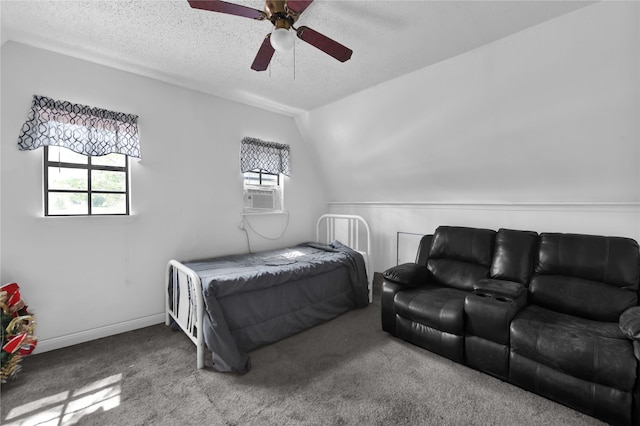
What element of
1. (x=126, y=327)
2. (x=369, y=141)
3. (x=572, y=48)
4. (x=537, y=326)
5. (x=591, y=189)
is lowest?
(x=126, y=327)

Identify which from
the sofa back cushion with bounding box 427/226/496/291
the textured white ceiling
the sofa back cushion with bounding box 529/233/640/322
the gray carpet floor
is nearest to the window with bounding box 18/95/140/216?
the textured white ceiling

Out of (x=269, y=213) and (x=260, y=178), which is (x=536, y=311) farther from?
(x=260, y=178)

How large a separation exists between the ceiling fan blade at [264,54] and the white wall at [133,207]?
1536 mm

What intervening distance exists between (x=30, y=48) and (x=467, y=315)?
4052 mm

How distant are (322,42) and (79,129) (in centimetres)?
224

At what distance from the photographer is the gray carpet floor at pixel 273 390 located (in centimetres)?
169

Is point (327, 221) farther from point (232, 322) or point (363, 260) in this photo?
point (232, 322)

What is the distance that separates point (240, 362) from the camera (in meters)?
2.11

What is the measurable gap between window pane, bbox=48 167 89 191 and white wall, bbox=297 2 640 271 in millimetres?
2685

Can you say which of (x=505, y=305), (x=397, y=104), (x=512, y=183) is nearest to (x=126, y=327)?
(x=505, y=305)

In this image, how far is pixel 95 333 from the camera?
8.61ft

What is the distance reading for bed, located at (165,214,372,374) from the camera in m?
2.17

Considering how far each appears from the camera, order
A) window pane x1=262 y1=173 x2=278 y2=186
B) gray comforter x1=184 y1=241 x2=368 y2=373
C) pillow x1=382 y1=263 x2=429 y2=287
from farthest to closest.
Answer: window pane x1=262 y1=173 x2=278 y2=186, pillow x1=382 y1=263 x2=429 y2=287, gray comforter x1=184 y1=241 x2=368 y2=373

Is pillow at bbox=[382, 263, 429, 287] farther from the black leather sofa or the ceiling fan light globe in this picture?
the ceiling fan light globe
